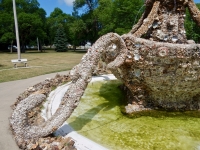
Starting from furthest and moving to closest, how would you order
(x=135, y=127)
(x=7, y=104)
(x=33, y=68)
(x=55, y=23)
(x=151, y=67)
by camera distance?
(x=55, y=23) → (x=33, y=68) → (x=7, y=104) → (x=151, y=67) → (x=135, y=127)

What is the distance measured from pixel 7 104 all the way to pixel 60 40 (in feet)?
115

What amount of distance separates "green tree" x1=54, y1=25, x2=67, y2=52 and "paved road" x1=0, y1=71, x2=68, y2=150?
3098 centimetres

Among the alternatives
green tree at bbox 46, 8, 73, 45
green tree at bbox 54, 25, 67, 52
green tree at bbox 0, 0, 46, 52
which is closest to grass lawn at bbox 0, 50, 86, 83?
green tree at bbox 0, 0, 46, 52

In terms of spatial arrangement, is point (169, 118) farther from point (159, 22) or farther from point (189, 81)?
point (159, 22)

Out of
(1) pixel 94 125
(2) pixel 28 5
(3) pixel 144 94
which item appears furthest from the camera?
(2) pixel 28 5

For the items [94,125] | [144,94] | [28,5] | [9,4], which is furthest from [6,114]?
[28,5]

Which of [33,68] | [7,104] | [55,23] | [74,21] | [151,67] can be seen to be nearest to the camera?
[151,67]

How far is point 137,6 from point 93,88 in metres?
16.0

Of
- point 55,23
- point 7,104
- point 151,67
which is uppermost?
point 55,23

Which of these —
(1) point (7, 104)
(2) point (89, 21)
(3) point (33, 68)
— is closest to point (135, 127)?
(1) point (7, 104)

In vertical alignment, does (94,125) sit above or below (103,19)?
below

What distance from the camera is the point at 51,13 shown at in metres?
50.9

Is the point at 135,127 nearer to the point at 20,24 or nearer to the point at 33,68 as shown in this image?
the point at 33,68

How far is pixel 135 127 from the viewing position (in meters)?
5.01
